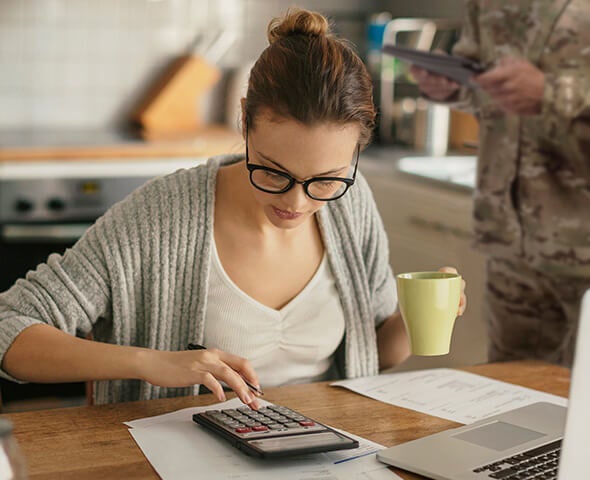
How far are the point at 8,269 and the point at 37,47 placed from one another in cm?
110

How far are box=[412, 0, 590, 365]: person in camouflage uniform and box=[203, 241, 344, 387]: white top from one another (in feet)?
2.29

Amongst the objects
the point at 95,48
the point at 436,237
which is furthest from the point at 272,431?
the point at 95,48

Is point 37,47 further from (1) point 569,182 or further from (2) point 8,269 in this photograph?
(1) point 569,182

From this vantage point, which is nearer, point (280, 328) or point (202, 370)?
point (202, 370)

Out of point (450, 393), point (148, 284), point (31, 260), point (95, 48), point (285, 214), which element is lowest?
point (31, 260)

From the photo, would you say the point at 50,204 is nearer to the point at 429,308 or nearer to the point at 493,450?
the point at 429,308

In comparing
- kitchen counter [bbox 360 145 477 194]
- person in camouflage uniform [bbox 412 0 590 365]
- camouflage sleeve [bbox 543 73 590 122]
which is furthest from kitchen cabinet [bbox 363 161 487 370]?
camouflage sleeve [bbox 543 73 590 122]

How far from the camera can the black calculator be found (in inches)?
45.5

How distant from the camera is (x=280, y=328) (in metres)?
1.59

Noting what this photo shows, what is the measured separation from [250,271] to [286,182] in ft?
0.93

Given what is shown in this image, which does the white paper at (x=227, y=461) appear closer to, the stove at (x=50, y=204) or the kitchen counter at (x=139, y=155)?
the kitchen counter at (x=139, y=155)

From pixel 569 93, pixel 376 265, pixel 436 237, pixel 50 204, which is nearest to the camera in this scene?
pixel 376 265

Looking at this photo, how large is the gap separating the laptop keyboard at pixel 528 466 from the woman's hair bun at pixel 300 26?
0.71 meters

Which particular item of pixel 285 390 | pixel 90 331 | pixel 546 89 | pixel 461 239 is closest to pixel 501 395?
pixel 285 390
